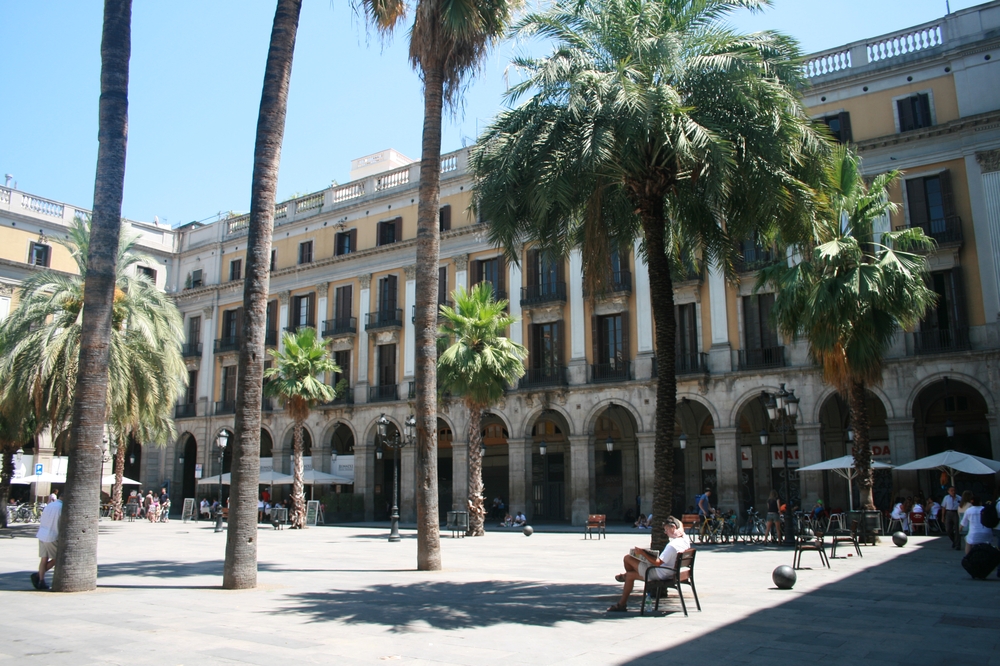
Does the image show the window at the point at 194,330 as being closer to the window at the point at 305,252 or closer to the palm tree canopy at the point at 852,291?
the window at the point at 305,252

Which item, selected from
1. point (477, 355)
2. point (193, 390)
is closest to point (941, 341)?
point (477, 355)

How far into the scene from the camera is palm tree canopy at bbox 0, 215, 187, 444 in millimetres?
24375

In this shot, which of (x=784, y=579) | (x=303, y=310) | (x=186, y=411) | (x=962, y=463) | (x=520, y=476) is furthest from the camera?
(x=186, y=411)

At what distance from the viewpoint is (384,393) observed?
131 feet

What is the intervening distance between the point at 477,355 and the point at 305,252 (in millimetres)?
20606

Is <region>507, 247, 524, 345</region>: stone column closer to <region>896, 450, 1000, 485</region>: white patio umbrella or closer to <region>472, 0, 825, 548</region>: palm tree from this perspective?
<region>896, 450, 1000, 485</region>: white patio umbrella

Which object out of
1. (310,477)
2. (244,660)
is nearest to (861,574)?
(244,660)

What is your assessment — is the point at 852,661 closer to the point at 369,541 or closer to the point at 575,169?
the point at 575,169

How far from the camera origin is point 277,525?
3284 centimetres

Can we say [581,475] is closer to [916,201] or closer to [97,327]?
[916,201]

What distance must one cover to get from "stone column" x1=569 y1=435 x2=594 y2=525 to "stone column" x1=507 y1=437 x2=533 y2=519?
2304mm

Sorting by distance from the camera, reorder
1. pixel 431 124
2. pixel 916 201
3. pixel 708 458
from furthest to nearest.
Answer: pixel 708 458 → pixel 916 201 → pixel 431 124

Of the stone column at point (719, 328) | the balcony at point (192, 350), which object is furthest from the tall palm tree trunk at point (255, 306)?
the balcony at point (192, 350)

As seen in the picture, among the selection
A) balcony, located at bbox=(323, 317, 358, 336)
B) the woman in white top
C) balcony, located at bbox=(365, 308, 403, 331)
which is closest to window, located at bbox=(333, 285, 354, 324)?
balcony, located at bbox=(323, 317, 358, 336)
